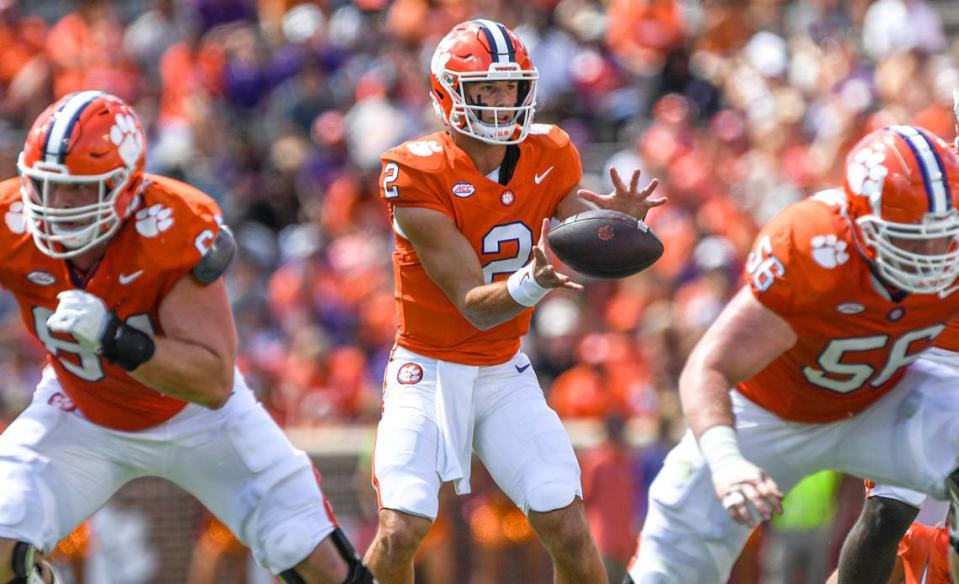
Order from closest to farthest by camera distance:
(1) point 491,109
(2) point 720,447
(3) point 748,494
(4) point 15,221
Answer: (3) point 748,494, (2) point 720,447, (4) point 15,221, (1) point 491,109

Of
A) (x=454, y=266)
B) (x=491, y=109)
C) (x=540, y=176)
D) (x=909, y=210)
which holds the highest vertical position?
(x=909, y=210)

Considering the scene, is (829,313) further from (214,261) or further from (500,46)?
(214,261)

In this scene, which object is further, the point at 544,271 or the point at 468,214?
the point at 468,214

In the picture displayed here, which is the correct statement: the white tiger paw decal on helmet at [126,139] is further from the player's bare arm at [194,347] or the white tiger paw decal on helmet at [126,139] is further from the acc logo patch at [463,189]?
the acc logo patch at [463,189]

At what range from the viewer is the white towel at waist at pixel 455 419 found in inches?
229

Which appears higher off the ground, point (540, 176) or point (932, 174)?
point (932, 174)

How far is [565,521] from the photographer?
221 inches

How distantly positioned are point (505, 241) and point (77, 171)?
1.52m

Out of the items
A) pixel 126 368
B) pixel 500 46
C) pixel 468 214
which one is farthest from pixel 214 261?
pixel 500 46

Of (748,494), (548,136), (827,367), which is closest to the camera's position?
(748,494)

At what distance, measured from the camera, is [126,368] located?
516cm

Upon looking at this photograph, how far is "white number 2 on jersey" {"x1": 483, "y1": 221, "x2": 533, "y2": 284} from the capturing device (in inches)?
232

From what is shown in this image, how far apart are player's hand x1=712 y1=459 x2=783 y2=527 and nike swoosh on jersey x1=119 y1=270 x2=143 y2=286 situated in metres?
1.96

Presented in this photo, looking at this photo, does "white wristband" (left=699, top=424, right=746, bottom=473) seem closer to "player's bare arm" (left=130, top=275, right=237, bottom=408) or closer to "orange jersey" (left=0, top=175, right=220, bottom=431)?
"player's bare arm" (left=130, top=275, right=237, bottom=408)
